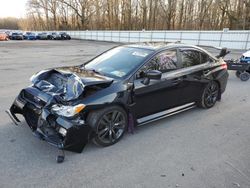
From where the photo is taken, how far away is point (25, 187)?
8.56 ft

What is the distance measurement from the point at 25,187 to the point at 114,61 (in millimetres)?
2587

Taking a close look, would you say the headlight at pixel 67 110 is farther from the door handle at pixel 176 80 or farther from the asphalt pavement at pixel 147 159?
the door handle at pixel 176 80

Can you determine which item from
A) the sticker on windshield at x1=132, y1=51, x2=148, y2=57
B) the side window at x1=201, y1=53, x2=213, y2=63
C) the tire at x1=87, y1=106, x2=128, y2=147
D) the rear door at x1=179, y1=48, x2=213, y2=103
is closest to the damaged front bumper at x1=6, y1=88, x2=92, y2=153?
the tire at x1=87, y1=106, x2=128, y2=147

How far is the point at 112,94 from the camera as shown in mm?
3490

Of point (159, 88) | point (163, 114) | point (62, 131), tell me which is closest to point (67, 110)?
point (62, 131)

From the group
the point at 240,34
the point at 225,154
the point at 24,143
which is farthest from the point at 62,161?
the point at 240,34

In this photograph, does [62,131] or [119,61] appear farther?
[119,61]

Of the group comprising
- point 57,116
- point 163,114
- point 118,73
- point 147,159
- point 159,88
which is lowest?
point 147,159

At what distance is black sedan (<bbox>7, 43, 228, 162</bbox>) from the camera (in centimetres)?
318

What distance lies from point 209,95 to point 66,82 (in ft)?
11.3

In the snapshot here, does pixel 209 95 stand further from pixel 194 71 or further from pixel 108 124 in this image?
pixel 108 124

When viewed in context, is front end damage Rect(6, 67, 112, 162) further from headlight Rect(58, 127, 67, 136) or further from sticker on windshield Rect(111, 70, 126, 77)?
sticker on windshield Rect(111, 70, 126, 77)

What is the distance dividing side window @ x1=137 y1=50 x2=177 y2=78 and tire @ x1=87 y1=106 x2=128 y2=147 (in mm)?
775

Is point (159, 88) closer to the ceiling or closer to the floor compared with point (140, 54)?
closer to the floor
